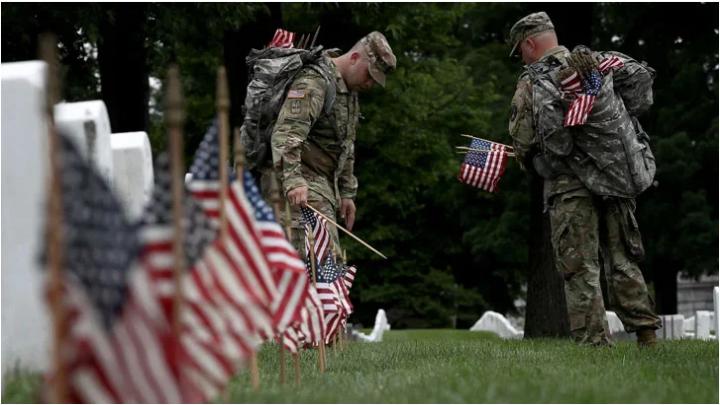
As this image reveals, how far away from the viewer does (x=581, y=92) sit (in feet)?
34.4

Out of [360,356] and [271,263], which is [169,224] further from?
[360,356]

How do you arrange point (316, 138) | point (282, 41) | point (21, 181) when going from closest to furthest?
point (21, 181)
point (316, 138)
point (282, 41)

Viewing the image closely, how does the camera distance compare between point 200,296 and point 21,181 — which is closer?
point 200,296

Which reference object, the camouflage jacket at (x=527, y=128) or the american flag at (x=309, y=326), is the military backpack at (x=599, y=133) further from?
the american flag at (x=309, y=326)

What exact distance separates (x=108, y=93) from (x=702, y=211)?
51.6 ft

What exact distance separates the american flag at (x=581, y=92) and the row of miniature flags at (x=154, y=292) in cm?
531

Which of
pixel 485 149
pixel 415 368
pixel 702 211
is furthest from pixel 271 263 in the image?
pixel 702 211

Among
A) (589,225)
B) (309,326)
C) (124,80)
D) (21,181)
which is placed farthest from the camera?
(124,80)

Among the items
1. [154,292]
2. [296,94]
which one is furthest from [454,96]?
[154,292]

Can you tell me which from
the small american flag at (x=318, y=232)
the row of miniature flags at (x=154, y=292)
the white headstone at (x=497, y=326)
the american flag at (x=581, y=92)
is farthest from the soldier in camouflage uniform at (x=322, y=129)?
the white headstone at (x=497, y=326)

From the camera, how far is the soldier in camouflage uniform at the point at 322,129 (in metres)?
10.1

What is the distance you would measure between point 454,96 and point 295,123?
23.0 m

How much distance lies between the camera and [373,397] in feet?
21.2

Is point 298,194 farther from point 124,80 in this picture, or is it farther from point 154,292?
point 124,80
